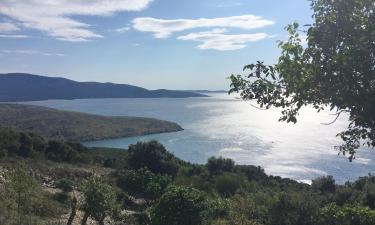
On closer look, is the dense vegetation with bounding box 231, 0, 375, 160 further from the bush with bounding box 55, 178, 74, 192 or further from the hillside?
the hillside

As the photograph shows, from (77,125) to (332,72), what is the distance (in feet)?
534

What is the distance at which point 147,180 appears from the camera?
126ft

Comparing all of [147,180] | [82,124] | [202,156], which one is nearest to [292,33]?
[147,180]

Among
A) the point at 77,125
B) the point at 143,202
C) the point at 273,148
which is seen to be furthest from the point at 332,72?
the point at 77,125

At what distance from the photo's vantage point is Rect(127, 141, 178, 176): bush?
59625 mm

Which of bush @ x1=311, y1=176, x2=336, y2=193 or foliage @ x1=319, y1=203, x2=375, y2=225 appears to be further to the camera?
bush @ x1=311, y1=176, x2=336, y2=193

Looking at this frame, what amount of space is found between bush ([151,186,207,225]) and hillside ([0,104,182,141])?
401ft


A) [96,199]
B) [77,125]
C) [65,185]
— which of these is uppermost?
[96,199]

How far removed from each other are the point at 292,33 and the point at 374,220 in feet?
61.1

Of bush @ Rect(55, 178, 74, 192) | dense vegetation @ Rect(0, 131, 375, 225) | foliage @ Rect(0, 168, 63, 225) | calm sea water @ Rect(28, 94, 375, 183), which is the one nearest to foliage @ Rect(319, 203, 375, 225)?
dense vegetation @ Rect(0, 131, 375, 225)

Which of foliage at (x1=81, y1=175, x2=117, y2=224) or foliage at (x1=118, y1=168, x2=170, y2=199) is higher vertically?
foliage at (x1=81, y1=175, x2=117, y2=224)

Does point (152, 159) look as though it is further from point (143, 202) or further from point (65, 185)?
point (65, 185)

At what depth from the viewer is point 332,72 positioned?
7.12 meters

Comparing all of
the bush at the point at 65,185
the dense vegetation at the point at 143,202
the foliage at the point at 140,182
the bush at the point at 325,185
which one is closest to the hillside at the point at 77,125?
the bush at the point at 325,185
